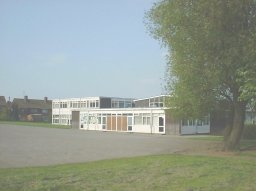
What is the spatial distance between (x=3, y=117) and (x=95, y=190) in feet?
343

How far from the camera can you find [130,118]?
204 feet

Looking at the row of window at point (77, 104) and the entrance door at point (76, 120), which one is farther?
the row of window at point (77, 104)

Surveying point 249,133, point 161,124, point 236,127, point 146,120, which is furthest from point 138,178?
point 146,120

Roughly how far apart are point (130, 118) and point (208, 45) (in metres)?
37.2

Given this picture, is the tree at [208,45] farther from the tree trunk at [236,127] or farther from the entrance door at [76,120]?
the entrance door at [76,120]

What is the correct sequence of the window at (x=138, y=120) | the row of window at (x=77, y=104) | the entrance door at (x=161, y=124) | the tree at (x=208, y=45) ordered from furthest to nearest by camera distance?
the row of window at (x=77, y=104)
the window at (x=138, y=120)
the entrance door at (x=161, y=124)
the tree at (x=208, y=45)

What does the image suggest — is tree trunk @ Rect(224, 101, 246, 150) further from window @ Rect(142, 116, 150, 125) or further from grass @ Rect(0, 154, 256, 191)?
window @ Rect(142, 116, 150, 125)

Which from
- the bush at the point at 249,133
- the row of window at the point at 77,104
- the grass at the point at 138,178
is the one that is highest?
the row of window at the point at 77,104

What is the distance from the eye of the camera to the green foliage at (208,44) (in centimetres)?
2528

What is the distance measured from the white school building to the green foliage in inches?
516

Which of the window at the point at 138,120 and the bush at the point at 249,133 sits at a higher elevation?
the window at the point at 138,120

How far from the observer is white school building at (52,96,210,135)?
2181 inches

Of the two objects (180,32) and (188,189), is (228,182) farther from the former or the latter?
(180,32)

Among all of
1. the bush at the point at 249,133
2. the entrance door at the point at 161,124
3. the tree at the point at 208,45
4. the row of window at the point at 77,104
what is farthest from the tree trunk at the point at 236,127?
the row of window at the point at 77,104
